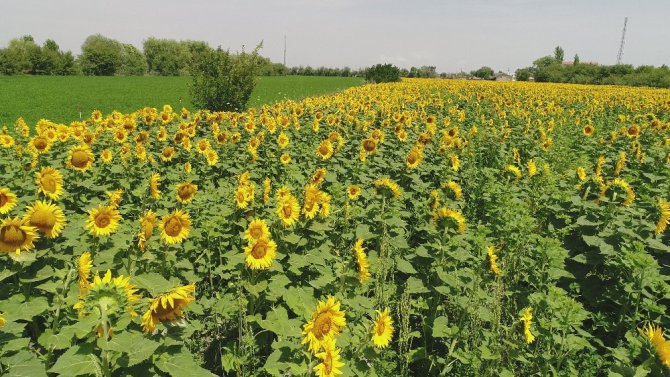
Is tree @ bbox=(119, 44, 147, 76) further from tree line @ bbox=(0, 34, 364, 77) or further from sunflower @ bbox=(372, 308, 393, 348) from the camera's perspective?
sunflower @ bbox=(372, 308, 393, 348)

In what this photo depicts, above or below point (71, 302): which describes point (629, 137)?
above

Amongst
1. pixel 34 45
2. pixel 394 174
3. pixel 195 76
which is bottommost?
pixel 394 174

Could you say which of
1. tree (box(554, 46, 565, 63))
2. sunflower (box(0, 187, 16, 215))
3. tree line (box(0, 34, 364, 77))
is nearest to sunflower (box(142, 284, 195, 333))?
sunflower (box(0, 187, 16, 215))

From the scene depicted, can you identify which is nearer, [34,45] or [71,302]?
[71,302]

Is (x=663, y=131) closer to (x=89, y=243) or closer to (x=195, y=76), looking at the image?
(x=89, y=243)

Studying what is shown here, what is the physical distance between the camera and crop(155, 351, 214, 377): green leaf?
200 centimetres

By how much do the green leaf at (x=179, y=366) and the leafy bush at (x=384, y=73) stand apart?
3831 cm

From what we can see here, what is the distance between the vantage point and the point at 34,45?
69125 mm

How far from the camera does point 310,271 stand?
4098mm

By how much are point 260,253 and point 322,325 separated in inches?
43.6

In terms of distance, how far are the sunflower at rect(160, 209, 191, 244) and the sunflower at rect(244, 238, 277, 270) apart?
1.97ft

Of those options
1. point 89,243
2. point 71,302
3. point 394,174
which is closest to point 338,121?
point 394,174

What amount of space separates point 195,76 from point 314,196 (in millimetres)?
13347

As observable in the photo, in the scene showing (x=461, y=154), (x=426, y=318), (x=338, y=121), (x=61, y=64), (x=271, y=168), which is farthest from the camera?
(x=61, y=64)
